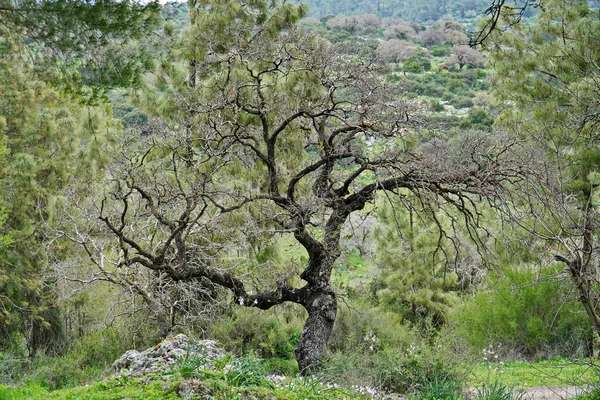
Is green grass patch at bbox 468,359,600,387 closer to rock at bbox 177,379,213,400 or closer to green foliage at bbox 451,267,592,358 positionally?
green foliage at bbox 451,267,592,358

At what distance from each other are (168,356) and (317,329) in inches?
148

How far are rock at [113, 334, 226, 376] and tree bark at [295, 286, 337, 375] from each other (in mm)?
2644

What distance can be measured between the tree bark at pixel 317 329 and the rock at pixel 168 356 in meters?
2.64

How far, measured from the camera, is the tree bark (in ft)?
30.0

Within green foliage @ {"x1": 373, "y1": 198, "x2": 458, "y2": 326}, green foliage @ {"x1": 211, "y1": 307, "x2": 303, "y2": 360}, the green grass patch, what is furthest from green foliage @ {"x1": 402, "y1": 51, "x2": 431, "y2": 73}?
the green grass patch

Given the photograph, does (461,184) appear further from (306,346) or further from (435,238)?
(435,238)

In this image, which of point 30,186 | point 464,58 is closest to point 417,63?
point 464,58

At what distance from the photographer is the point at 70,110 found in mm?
15359

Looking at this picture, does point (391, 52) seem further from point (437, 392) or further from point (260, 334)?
point (437, 392)

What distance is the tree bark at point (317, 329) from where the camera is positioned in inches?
360

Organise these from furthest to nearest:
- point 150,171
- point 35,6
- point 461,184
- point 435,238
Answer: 1. point 435,238
2. point 150,171
3. point 461,184
4. point 35,6

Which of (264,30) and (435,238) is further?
(435,238)

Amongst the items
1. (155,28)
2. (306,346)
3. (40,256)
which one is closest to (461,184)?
(306,346)

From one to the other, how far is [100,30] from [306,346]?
545 cm
